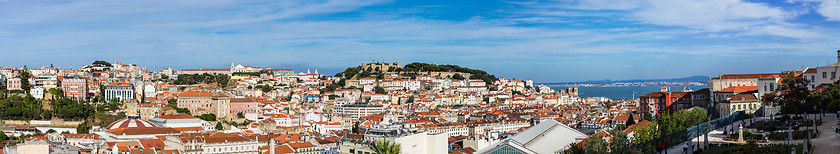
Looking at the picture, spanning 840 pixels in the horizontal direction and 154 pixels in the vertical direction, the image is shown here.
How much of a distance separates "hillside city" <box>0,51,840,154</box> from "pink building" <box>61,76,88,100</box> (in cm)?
10

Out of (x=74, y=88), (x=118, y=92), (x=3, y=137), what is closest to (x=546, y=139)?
(x=3, y=137)

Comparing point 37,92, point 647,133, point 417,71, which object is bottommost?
point 647,133

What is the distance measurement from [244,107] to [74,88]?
11.9 metres

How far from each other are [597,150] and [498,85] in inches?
2962

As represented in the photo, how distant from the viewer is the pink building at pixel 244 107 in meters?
51.9

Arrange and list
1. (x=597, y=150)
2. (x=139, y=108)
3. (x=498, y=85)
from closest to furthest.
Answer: (x=597, y=150) < (x=139, y=108) < (x=498, y=85)

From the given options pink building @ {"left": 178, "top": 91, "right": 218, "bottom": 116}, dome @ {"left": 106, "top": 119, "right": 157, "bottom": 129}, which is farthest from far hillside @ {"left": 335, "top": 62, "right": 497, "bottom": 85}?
dome @ {"left": 106, "top": 119, "right": 157, "bottom": 129}

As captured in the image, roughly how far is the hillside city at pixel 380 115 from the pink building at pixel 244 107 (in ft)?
0.27

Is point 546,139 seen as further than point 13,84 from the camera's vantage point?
No

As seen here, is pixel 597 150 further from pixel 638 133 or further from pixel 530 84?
pixel 530 84

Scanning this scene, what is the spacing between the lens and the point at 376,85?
81438 mm

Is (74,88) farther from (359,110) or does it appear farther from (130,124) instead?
(359,110)

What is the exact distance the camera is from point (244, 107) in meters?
52.4

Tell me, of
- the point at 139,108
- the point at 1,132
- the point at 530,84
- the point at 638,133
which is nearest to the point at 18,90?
the point at 139,108
